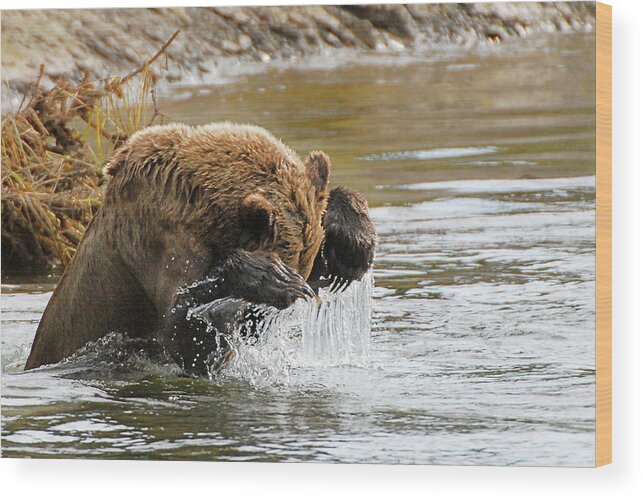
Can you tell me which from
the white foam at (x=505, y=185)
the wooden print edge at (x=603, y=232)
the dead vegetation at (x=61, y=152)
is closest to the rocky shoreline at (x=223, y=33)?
the dead vegetation at (x=61, y=152)

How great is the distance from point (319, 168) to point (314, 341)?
77cm

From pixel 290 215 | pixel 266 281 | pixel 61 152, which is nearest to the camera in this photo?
pixel 266 281

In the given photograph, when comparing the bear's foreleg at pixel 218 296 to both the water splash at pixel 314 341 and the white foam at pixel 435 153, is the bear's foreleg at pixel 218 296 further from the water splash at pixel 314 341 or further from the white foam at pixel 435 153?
the white foam at pixel 435 153

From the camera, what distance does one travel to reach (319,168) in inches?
233

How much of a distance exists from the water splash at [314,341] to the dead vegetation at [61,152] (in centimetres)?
121

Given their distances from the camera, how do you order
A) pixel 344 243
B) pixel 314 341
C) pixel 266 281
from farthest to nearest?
pixel 314 341 → pixel 344 243 → pixel 266 281

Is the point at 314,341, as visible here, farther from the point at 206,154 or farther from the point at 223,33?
the point at 223,33

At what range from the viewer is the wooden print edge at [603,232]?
583 cm

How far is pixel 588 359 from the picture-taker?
584 centimetres

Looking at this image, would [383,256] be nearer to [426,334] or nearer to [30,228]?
[426,334]

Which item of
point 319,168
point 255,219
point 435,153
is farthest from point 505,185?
point 255,219

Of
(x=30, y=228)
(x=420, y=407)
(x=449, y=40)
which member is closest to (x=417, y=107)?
(x=449, y=40)

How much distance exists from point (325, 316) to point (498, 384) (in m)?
0.78

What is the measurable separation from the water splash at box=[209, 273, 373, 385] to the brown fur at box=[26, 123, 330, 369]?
30cm
